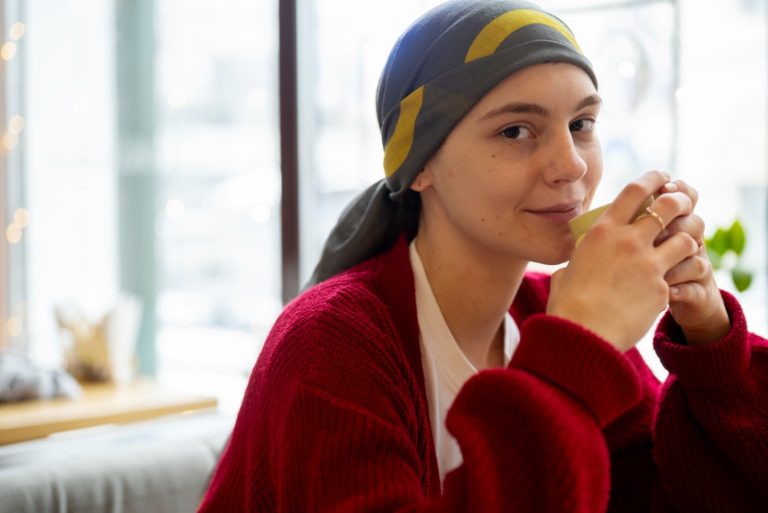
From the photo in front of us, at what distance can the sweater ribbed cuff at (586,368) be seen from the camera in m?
0.77

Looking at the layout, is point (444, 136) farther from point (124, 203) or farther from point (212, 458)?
point (124, 203)

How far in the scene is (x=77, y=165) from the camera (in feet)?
11.2

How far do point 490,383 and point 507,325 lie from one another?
520mm

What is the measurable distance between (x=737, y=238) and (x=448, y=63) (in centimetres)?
89

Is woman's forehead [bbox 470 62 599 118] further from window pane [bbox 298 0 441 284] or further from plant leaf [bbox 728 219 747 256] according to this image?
window pane [bbox 298 0 441 284]

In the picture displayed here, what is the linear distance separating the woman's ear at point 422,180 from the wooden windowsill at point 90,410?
1234 millimetres

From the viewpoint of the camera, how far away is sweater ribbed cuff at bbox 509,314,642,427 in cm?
77

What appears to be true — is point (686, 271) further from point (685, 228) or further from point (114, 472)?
point (114, 472)

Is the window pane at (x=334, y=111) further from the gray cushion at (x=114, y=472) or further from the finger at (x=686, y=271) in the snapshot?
the finger at (x=686, y=271)

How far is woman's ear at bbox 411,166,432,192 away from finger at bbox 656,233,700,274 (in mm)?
388

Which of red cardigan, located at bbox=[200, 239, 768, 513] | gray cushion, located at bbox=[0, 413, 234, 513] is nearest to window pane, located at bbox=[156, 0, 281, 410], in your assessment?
gray cushion, located at bbox=[0, 413, 234, 513]

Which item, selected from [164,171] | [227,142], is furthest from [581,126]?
[164,171]

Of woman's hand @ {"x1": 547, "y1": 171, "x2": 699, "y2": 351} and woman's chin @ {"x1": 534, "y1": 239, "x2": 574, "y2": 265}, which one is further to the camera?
woman's chin @ {"x1": 534, "y1": 239, "x2": 574, "y2": 265}

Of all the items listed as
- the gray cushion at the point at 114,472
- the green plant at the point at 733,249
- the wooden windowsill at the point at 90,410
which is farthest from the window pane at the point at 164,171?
the green plant at the point at 733,249
